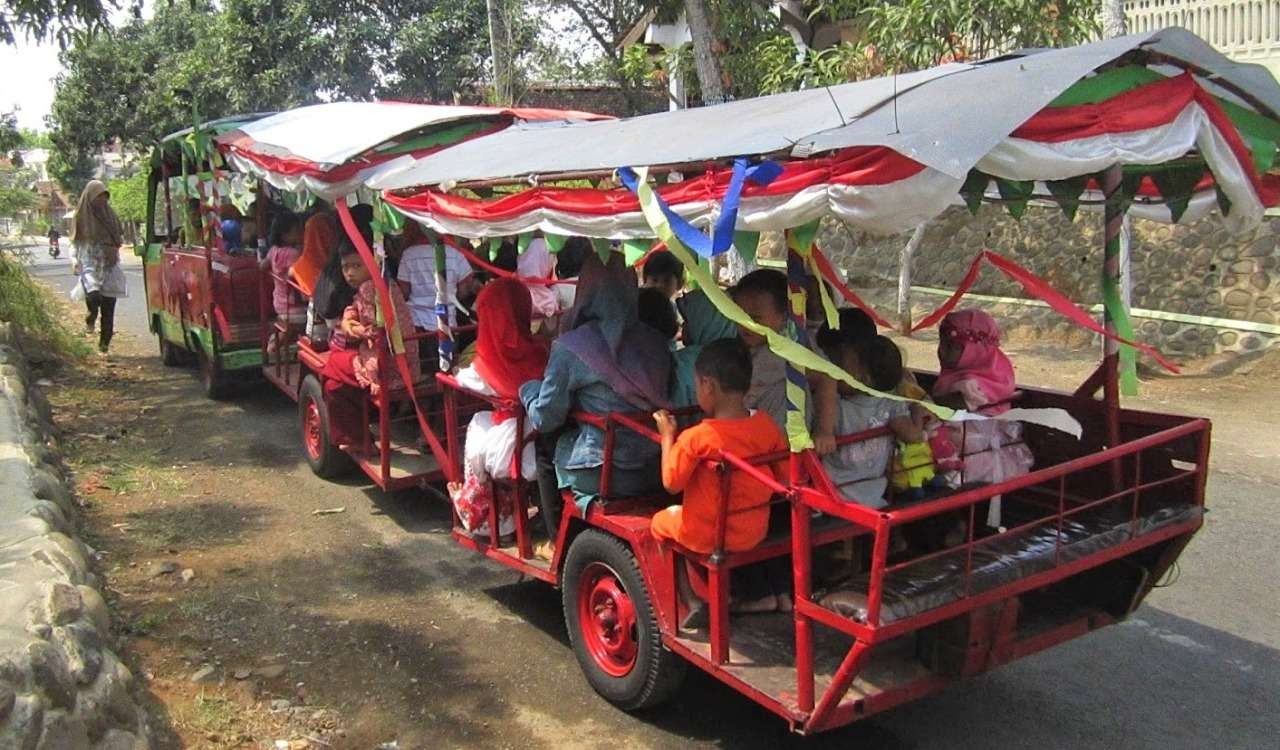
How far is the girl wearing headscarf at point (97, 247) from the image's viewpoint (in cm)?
1055

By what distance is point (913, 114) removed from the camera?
2822mm

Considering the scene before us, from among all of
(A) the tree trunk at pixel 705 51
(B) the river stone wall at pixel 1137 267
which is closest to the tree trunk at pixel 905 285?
(B) the river stone wall at pixel 1137 267

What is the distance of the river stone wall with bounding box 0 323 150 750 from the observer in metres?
2.77

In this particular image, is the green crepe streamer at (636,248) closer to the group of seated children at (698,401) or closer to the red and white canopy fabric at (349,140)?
the group of seated children at (698,401)

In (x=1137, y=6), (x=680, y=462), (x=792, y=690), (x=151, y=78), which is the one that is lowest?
(x=792, y=690)

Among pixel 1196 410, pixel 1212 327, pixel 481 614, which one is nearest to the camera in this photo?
pixel 481 614

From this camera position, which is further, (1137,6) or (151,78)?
(151,78)

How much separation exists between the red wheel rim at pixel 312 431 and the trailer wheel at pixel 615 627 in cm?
333

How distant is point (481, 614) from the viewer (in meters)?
4.89

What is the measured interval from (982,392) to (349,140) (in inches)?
160

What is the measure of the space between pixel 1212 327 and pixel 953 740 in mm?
8049

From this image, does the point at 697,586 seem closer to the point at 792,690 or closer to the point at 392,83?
the point at 792,690

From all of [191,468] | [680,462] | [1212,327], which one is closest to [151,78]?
[191,468]

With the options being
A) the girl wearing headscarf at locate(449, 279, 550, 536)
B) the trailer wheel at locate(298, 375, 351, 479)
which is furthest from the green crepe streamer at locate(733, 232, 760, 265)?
the trailer wheel at locate(298, 375, 351, 479)
